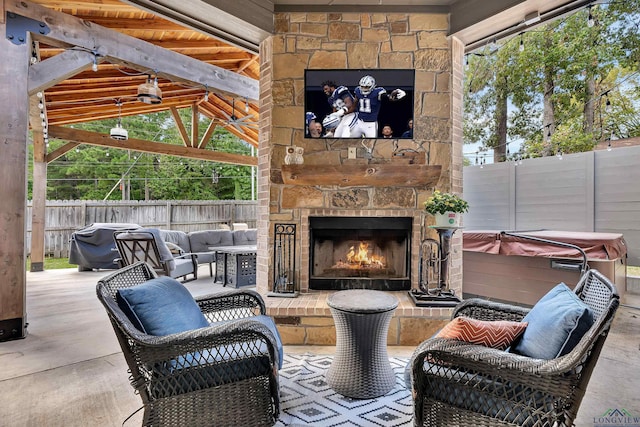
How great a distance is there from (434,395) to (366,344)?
2.37 ft

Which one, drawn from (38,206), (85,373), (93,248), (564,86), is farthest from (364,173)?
(38,206)

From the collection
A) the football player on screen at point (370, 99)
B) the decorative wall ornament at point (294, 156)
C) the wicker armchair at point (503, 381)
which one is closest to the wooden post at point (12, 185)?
the decorative wall ornament at point (294, 156)

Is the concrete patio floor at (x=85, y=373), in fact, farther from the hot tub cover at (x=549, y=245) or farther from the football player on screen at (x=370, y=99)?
the football player on screen at (x=370, y=99)

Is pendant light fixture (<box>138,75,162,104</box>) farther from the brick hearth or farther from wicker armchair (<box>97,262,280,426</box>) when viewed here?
wicker armchair (<box>97,262,280,426</box>)

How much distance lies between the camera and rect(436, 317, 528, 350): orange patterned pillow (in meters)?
1.67

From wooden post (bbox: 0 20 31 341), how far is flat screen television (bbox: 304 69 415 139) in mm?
2721

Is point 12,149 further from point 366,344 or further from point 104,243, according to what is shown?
point 104,243

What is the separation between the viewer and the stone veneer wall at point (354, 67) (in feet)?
11.5

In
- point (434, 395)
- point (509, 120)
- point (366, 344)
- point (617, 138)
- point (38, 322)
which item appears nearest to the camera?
point (434, 395)

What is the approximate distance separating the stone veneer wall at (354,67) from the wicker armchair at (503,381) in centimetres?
197

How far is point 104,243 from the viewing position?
6918 millimetres

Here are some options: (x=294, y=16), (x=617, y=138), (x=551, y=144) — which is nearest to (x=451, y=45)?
(x=294, y=16)

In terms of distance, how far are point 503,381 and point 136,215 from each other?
9845 millimetres

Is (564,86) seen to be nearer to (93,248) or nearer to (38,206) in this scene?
(93,248)
